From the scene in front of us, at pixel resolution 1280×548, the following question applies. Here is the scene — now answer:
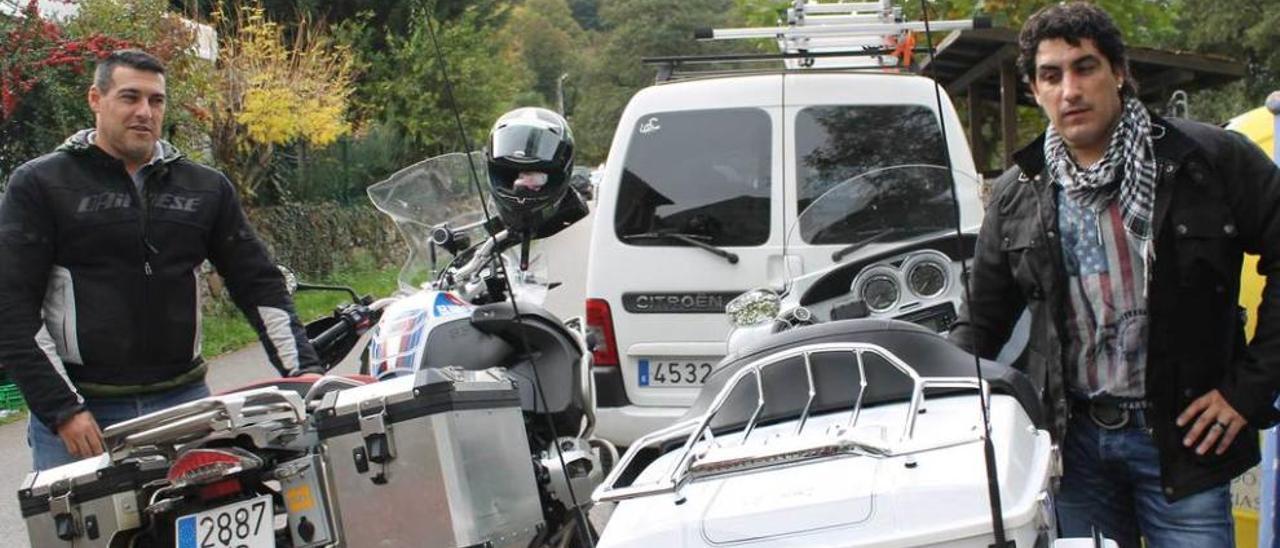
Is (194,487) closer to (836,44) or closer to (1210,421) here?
(1210,421)

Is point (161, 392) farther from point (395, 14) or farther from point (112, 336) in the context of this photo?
point (395, 14)

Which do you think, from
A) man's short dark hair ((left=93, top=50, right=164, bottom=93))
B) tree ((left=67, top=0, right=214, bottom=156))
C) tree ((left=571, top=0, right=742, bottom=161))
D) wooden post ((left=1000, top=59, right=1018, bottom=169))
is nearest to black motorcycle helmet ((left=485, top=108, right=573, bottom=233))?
man's short dark hair ((left=93, top=50, right=164, bottom=93))

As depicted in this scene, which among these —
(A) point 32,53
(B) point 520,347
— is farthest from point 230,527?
(A) point 32,53

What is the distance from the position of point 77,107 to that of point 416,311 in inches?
413

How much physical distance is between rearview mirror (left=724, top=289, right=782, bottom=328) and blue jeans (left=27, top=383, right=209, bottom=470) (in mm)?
1717

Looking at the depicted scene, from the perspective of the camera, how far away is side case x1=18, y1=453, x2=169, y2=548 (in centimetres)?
366

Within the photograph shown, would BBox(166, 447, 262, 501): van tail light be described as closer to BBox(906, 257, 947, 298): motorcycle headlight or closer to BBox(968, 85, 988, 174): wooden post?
BBox(906, 257, 947, 298): motorcycle headlight

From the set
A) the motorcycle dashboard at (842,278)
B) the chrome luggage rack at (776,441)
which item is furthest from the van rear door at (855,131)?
the chrome luggage rack at (776,441)

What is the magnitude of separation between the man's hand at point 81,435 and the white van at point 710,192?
10.2 feet

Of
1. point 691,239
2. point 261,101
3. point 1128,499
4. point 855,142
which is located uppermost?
point 261,101

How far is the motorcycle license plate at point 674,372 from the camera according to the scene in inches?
276

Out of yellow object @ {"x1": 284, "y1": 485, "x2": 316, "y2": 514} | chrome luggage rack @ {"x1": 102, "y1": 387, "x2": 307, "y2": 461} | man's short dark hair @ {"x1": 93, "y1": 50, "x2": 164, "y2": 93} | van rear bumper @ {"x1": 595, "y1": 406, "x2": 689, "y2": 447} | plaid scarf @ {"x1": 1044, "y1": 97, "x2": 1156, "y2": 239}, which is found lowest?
van rear bumper @ {"x1": 595, "y1": 406, "x2": 689, "y2": 447}

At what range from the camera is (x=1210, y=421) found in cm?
325

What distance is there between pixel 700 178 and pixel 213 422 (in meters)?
3.88
